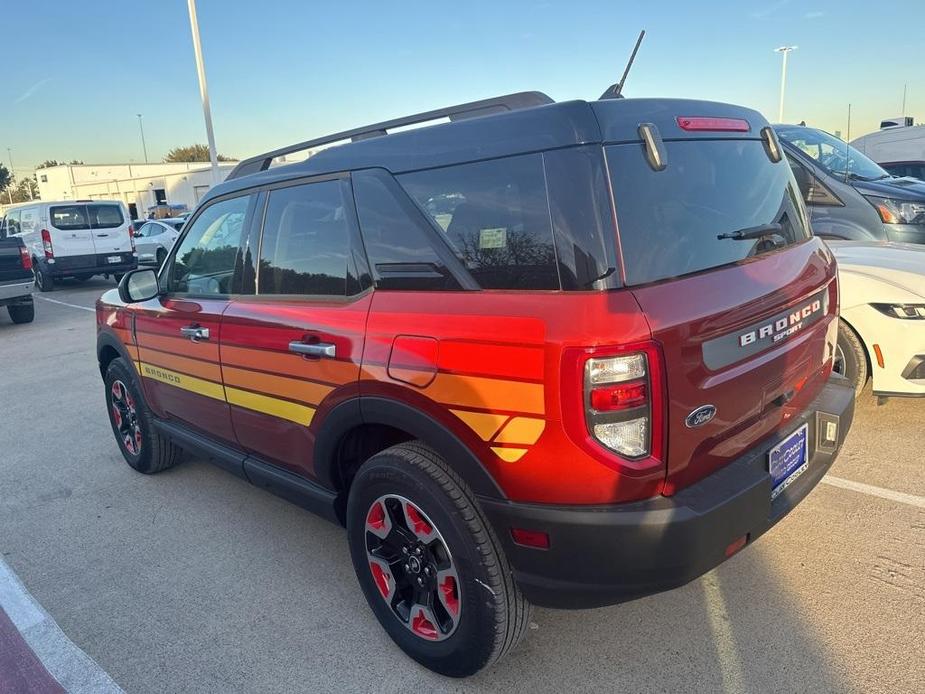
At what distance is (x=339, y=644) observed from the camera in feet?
8.27

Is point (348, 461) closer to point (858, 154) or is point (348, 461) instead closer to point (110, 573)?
point (110, 573)

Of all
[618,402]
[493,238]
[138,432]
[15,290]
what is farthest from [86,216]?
[618,402]

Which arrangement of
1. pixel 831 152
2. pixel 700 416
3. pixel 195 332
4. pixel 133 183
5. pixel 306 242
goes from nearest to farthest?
pixel 700 416 < pixel 306 242 < pixel 195 332 < pixel 831 152 < pixel 133 183

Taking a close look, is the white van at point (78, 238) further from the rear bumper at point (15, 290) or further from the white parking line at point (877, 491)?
the white parking line at point (877, 491)

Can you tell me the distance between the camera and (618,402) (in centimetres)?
178

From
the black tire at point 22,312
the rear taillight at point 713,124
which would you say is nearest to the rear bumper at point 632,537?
the rear taillight at point 713,124

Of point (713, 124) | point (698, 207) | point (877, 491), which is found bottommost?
point (877, 491)

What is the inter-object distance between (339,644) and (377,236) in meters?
1.60

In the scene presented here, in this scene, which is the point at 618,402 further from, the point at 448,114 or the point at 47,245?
the point at 47,245

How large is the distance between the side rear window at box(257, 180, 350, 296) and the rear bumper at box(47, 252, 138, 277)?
1393 cm

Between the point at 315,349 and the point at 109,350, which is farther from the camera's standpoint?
the point at 109,350

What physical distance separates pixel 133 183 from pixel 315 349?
62.7m

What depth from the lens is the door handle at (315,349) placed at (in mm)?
2412

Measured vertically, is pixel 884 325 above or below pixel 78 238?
below
